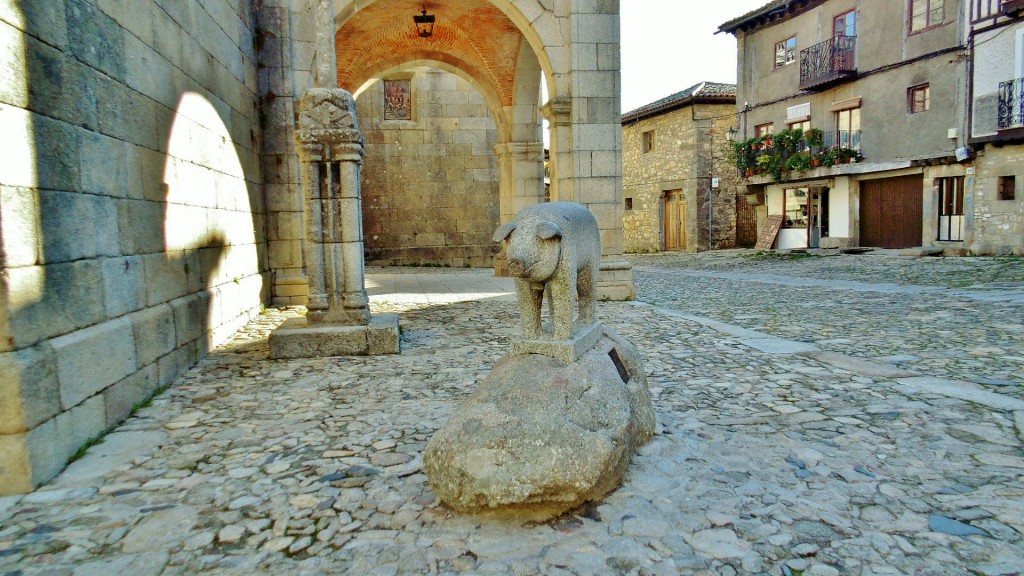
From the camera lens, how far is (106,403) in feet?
12.4

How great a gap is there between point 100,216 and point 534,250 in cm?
279

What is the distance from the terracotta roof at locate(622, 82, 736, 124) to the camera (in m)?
25.4

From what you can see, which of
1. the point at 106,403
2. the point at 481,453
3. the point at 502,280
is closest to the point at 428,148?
the point at 502,280

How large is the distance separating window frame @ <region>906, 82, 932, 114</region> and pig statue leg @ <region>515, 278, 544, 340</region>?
62.6 feet

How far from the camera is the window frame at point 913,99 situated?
58.1 feet

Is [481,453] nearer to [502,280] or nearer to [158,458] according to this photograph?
[158,458]

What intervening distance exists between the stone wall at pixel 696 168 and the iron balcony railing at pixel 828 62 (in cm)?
450

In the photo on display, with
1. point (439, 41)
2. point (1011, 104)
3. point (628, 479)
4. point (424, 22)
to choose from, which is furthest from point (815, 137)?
point (628, 479)

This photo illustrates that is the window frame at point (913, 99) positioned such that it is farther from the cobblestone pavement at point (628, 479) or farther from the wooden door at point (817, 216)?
the cobblestone pavement at point (628, 479)

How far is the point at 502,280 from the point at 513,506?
10393mm

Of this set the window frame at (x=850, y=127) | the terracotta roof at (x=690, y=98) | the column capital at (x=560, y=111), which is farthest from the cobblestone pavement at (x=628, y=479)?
the terracotta roof at (x=690, y=98)

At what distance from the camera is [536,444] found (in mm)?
2596

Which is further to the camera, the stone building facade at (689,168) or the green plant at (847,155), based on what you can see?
the stone building facade at (689,168)

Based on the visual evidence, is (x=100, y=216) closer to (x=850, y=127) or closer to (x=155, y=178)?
(x=155, y=178)
